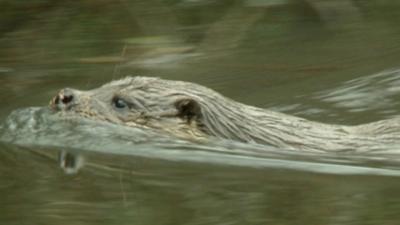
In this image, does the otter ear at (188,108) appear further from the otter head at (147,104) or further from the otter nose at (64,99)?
the otter nose at (64,99)

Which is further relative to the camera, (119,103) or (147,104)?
(119,103)

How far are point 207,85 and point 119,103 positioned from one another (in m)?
1.76

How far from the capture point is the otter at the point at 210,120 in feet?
20.2

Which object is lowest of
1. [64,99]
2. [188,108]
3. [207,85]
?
[207,85]

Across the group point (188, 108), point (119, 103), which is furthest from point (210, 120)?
point (119, 103)

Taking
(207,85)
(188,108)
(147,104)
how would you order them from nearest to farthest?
(188,108) → (147,104) → (207,85)

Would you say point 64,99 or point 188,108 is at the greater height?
point 188,108

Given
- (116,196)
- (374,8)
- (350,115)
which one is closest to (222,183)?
(116,196)

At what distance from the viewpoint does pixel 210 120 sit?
6.18 m

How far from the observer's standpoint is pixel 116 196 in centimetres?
508

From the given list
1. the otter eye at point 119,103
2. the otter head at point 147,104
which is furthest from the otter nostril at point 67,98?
the otter eye at point 119,103

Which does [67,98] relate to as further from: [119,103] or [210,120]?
[210,120]

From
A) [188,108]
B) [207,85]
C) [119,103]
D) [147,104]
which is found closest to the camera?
[188,108]

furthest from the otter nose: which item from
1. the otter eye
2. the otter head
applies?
the otter eye
